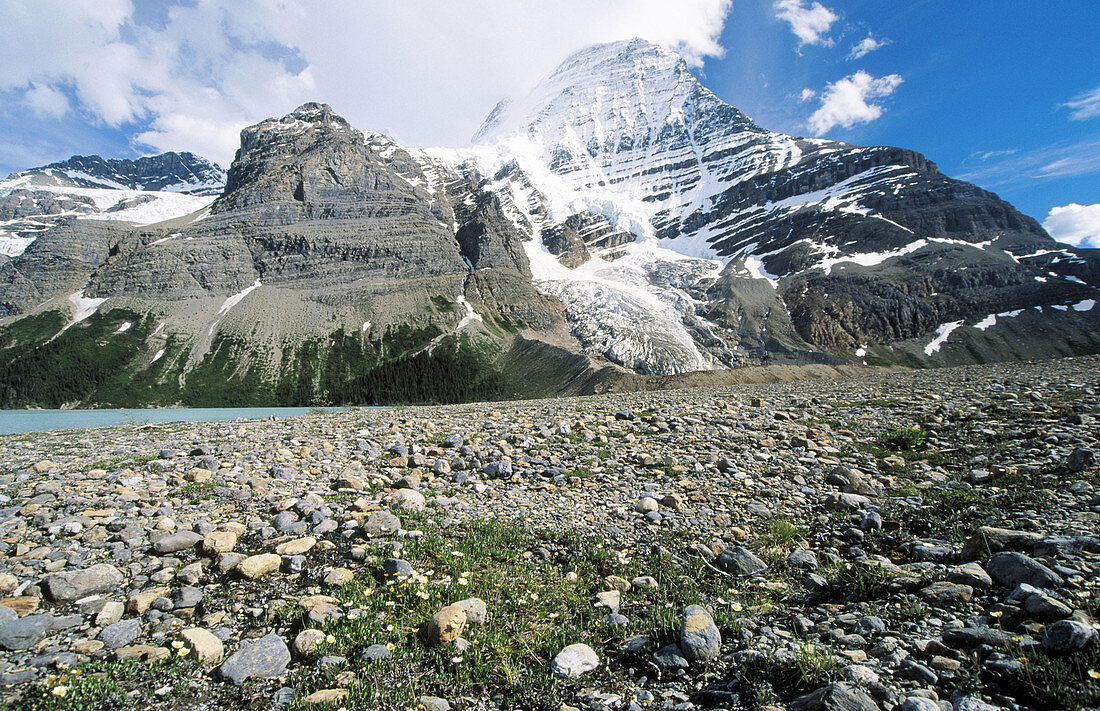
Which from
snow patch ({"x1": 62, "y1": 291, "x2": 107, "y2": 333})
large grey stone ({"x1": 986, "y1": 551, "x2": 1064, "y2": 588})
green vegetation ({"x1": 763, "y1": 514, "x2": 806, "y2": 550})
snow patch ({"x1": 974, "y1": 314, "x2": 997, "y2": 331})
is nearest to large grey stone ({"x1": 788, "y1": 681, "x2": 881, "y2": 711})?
large grey stone ({"x1": 986, "y1": 551, "x2": 1064, "y2": 588})

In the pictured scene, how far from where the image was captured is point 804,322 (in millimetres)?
185750

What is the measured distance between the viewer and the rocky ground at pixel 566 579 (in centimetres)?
346

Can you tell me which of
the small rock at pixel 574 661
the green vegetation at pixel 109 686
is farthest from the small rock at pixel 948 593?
the green vegetation at pixel 109 686

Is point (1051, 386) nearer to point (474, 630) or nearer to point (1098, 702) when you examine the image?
point (1098, 702)

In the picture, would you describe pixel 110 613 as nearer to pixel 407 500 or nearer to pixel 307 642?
pixel 307 642

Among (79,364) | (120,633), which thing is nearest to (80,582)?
(120,633)

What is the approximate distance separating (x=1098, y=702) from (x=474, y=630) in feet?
14.7

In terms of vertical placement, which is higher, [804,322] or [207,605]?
[804,322]

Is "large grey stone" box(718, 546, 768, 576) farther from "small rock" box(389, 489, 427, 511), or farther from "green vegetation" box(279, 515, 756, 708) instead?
"small rock" box(389, 489, 427, 511)

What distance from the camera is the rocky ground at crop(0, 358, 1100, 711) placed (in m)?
3.46

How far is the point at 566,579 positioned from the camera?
5.70 m

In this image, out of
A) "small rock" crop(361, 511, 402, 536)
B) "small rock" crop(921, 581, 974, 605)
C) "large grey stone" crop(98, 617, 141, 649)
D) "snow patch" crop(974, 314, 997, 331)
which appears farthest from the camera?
"snow patch" crop(974, 314, 997, 331)

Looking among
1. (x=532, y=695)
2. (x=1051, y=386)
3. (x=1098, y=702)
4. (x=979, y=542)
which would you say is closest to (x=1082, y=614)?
(x=1098, y=702)

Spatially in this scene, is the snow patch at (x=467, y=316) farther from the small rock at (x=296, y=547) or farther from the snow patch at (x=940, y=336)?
the small rock at (x=296, y=547)
